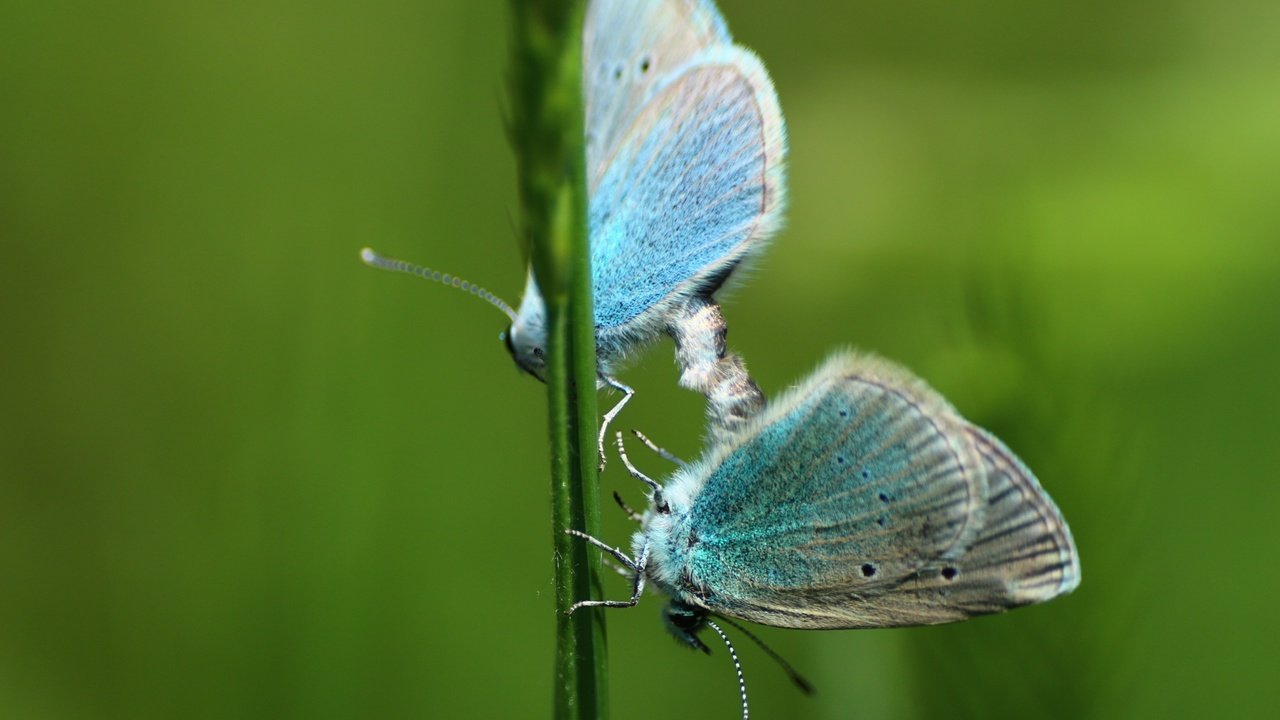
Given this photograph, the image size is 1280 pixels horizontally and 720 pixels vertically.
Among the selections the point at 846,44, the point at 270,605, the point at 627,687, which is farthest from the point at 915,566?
the point at 846,44

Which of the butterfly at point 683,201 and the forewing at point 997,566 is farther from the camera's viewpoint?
the butterfly at point 683,201

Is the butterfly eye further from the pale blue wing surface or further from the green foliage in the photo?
the green foliage

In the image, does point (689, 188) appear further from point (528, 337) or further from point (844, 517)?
point (844, 517)

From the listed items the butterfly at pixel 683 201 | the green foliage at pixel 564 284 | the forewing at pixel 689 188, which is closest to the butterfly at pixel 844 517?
the butterfly at pixel 683 201

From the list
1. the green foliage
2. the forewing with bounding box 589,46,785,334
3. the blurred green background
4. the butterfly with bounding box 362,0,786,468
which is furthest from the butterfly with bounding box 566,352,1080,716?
the green foliage

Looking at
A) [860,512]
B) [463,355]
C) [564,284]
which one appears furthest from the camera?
[463,355]

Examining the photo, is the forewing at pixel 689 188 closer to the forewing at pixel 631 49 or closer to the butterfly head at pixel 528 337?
the forewing at pixel 631 49

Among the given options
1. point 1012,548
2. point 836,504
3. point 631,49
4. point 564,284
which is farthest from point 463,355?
point 564,284
